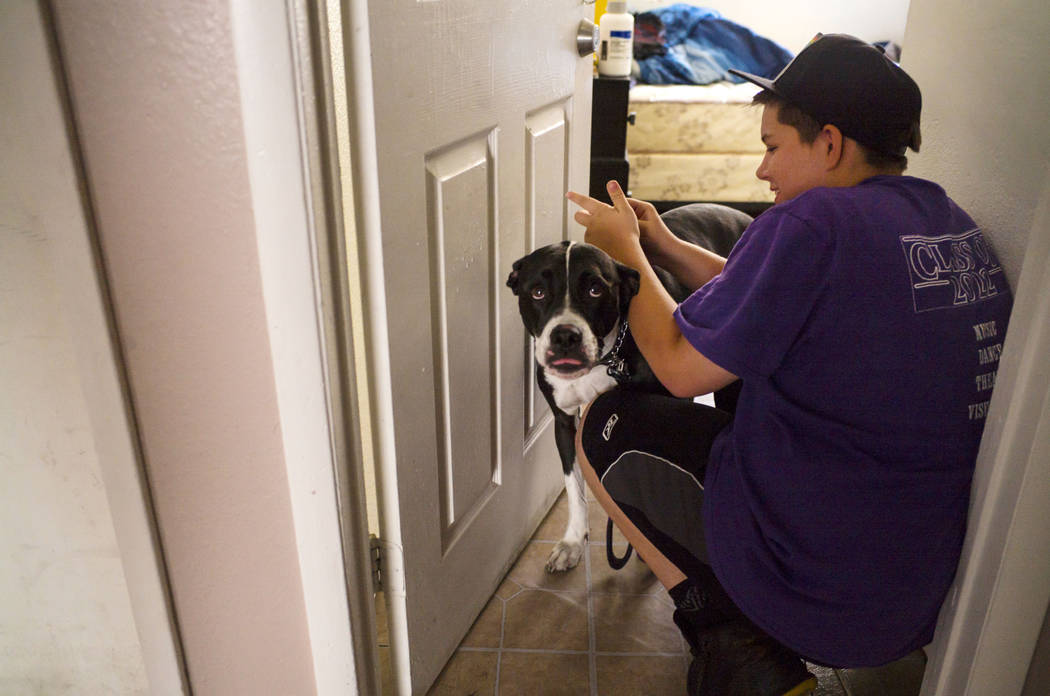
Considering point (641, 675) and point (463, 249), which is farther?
point (641, 675)

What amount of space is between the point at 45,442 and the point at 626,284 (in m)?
1.03

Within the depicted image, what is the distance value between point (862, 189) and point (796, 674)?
2.42ft

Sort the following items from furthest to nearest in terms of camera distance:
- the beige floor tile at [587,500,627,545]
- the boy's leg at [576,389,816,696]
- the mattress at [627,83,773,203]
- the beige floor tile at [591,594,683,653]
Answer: the mattress at [627,83,773,203]
the beige floor tile at [587,500,627,545]
the beige floor tile at [591,594,683,653]
the boy's leg at [576,389,816,696]

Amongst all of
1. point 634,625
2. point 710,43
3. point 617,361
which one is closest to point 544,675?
point 634,625

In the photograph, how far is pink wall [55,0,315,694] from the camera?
95 cm

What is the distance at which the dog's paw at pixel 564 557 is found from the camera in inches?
74.3

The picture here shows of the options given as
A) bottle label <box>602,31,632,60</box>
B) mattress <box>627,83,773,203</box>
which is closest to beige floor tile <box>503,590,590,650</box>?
bottle label <box>602,31,632,60</box>

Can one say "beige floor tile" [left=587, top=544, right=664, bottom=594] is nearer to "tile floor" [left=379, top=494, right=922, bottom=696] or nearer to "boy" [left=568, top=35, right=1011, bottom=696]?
"tile floor" [left=379, top=494, right=922, bottom=696]

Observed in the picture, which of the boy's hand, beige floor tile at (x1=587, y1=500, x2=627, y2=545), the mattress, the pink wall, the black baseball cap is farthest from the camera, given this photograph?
the mattress

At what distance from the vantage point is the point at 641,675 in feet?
5.22

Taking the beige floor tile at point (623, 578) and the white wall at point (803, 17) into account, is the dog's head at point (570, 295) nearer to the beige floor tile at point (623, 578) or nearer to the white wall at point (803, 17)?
the beige floor tile at point (623, 578)

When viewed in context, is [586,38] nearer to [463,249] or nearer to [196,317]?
[463,249]

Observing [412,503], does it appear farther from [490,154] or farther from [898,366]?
[898,366]

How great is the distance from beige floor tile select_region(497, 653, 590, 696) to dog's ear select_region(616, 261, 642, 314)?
71 centimetres
